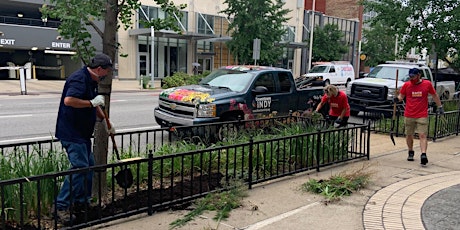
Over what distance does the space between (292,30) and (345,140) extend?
146 ft

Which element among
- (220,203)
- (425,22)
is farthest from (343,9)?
(220,203)

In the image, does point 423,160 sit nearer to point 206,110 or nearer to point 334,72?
point 206,110

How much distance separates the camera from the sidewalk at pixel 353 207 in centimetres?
464

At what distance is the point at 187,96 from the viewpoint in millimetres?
9477

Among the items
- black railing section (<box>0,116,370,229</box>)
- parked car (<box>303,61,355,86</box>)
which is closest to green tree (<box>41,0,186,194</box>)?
black railing section (<box>0,116,370,229</box>)

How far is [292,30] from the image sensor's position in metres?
50.6

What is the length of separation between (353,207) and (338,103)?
12.7ft

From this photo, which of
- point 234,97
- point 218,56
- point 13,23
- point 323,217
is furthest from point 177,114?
point 218,56

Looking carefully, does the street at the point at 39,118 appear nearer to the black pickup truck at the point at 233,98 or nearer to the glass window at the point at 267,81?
the black pickup truck at the point at 233,98

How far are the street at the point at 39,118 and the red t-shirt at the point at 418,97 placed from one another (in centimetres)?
691

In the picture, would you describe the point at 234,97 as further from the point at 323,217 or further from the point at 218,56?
the point at 218,56

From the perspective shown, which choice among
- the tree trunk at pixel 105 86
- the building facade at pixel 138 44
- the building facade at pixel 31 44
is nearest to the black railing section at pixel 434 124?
the tree trunk at pixel 105 86

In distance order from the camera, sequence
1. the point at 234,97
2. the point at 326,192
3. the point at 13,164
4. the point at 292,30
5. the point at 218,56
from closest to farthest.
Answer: the point at 13,164 → the point at 326,192 → the point at 234,97 → the point at 218,56 → the point at 292,30

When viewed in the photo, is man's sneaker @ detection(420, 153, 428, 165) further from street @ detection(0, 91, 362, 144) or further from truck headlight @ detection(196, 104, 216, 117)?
street @ detection(0, 91, 362, 144)
